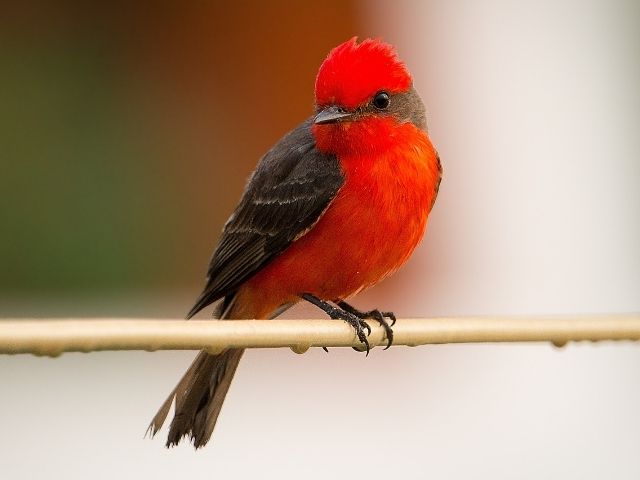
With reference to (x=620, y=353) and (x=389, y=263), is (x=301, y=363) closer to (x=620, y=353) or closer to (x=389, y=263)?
(x=620, y=353)

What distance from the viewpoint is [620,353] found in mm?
8133

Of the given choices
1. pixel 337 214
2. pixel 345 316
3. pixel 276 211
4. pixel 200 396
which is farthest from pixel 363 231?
pixel 200 396

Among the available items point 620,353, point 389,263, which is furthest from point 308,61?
point 389,263

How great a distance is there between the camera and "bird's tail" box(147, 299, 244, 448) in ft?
10.8

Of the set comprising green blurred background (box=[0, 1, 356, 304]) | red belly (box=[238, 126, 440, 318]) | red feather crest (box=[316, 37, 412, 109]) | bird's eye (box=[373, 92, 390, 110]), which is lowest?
green blurred background (box=[0, 1, 356, 304])

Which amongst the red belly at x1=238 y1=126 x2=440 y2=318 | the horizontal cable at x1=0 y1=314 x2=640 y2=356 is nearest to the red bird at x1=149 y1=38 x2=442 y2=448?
the red belly at x1=238 y1=126 x2=440 y2=318

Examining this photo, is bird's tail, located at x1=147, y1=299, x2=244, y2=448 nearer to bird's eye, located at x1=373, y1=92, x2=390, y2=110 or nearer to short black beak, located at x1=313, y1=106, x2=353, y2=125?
short black beak, located at x1=313, y1=106, x2=353, y2=125

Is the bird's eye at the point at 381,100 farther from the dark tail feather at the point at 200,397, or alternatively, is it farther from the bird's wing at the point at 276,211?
the dark tail feather at the point at 200,397

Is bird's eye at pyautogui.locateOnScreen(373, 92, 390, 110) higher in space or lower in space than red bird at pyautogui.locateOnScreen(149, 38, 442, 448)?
higher

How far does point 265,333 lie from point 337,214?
152cm

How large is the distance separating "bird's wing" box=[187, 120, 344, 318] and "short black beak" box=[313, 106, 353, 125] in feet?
0.62

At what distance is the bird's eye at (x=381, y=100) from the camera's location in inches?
142

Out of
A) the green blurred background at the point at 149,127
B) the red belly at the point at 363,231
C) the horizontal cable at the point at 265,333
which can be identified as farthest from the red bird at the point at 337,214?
the green blurred background at the point at 149,127

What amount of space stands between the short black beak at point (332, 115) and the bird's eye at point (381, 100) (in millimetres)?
135
